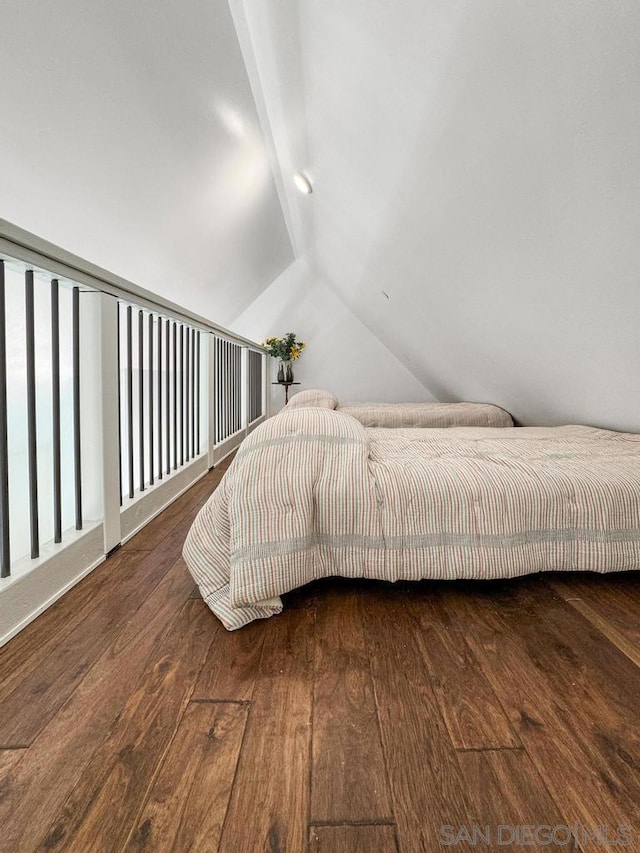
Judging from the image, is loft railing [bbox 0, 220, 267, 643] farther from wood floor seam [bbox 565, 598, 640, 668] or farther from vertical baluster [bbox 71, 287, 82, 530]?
wood floor seam [bbox 565, 598, 640, 668]

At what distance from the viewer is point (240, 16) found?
1.83 meters

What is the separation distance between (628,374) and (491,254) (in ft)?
2.54

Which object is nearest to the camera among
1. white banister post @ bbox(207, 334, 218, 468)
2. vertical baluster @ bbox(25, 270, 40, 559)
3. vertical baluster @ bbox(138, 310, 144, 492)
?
vertical baluster @ bbox(25, 270, 40, 559)

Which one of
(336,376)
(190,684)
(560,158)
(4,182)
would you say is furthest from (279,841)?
(336,376)

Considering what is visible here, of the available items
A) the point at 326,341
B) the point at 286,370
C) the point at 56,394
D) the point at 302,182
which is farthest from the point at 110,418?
the point at 326,341

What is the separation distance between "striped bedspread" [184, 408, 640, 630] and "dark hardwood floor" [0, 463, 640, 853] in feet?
0.36

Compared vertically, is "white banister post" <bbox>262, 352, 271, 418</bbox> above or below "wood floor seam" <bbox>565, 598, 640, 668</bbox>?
above

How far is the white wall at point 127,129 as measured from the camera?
1527 mm

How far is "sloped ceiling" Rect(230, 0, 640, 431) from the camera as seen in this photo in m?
1.05

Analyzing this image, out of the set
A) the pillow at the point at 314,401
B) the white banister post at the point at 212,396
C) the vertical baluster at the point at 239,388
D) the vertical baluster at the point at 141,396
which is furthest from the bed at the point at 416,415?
the vertical baluster at the point at 141,396

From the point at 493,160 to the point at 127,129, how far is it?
5.28ft

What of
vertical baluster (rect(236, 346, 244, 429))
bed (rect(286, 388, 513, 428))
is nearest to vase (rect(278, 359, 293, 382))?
vertical baluster (rect(236, 346, 244, 429))

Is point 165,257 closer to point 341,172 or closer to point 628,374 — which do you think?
point 341,172

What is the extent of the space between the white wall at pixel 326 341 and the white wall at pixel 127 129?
88.1 inches
